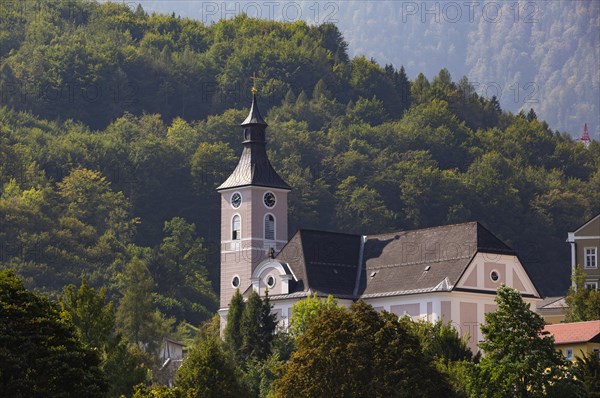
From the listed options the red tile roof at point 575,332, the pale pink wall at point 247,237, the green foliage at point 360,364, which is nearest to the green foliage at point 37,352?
the green foliage at point 360,364

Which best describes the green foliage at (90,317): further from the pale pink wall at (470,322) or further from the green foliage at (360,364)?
the pale pink wall at (470,322)

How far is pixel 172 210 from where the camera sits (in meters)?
156

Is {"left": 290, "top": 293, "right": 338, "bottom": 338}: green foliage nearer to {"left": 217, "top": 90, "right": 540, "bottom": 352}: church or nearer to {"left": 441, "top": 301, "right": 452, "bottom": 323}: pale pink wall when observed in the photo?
{"left": 217, "top": 90, "right": 540, "bottom": 352}: church

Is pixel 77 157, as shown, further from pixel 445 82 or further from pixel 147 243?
pixel 445 82

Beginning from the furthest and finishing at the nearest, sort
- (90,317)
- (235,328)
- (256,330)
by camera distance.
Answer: (235,328) < (256,330) < (90,317)

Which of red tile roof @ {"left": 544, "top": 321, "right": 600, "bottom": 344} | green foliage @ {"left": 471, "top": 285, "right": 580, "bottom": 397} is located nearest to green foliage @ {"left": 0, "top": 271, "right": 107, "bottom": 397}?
green foliage @ {"left": 471, "top": 285, "right": 580, "bottom": 397}

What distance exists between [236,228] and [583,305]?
2582 centimetres

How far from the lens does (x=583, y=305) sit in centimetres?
9244

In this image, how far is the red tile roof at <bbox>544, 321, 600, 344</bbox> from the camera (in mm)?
79938

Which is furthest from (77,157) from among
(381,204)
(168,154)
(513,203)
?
(513,203)

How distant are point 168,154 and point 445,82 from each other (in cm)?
4548

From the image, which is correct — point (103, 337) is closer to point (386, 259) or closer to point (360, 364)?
point (360, 364)

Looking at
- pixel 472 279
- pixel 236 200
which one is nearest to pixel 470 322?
pixel 472 279

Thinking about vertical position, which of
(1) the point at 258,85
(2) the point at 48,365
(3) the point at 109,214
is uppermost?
(1) the point at 258,85
